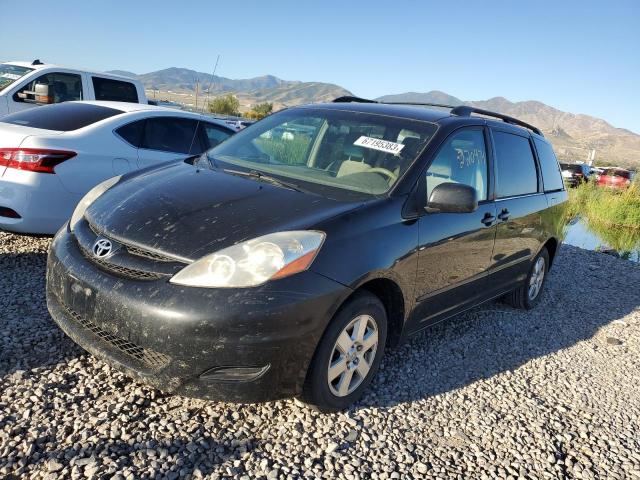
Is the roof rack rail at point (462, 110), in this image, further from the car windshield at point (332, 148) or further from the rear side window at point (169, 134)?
the rear side window at point (169, 134)

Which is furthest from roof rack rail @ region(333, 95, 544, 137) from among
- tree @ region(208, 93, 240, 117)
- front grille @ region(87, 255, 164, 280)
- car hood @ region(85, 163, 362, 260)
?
tree @ region(208, 93, 240, 117)

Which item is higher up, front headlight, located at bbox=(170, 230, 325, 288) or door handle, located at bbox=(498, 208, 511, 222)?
door handle, located at bbox=(498, 208, 511, 222)

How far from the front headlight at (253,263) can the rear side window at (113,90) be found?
309 inches

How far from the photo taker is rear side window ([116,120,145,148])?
16.3 feet

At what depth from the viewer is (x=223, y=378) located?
7.76ft

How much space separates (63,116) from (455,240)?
3965mm

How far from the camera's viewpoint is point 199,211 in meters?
2.79

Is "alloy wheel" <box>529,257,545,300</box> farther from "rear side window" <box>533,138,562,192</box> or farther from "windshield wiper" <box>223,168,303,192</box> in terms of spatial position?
"windshield wiper" <box>223,168,303,192</box>

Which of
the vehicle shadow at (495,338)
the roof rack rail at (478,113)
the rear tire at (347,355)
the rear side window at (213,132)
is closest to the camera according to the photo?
the rear tire at (347,355)

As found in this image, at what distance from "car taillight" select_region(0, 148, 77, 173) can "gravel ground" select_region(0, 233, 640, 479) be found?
0.86 m

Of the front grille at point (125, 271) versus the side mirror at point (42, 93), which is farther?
the side mirror at point (42, 93)

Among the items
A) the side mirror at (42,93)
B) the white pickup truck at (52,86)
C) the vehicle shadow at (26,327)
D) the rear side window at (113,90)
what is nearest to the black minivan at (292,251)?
the vehicle shadow at (26,327)

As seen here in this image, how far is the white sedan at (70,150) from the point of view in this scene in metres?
4.14

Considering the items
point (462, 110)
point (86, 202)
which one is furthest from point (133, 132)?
point (462, 110)
